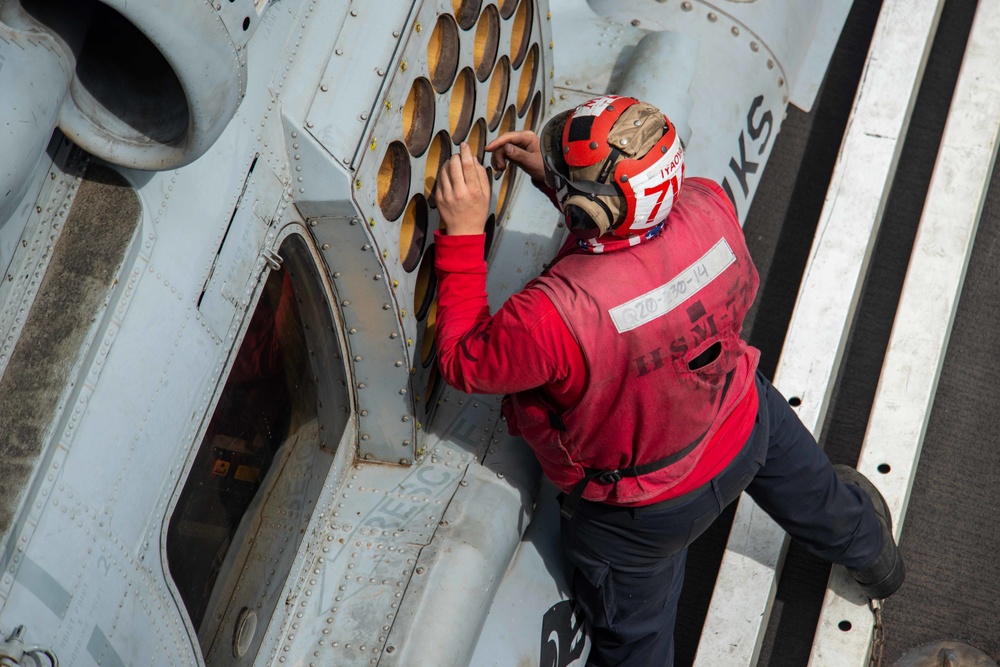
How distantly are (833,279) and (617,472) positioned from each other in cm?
161

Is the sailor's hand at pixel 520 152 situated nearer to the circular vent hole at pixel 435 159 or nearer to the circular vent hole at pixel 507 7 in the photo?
the circular vent hole at pixel 435 159

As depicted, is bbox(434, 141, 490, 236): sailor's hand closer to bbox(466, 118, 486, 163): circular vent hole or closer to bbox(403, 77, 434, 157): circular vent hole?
bbox(403, 77, 434, 157): circular vent hole

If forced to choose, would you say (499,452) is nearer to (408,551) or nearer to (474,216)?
(408,551)

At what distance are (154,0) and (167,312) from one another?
58 centimetres

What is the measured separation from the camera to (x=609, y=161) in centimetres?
171

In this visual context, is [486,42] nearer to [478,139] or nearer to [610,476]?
[478,139]

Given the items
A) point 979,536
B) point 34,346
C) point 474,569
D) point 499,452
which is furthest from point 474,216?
point 979,536

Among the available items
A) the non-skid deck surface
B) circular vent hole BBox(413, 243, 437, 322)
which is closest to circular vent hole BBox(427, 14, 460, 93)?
circular vent hole BBox(413, 243, 437, 322)

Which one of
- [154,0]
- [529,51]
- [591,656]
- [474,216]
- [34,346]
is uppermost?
[154,0]

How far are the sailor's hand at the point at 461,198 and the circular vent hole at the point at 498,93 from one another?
0.46 metres

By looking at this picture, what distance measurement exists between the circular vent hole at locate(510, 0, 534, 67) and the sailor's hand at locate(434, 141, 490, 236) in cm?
64

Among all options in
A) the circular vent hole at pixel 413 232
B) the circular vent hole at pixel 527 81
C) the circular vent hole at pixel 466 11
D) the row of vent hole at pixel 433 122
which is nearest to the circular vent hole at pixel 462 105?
the row of vent hole at pixel 433 122

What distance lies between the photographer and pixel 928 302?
323 centimetres

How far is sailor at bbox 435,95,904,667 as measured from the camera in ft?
5.77
